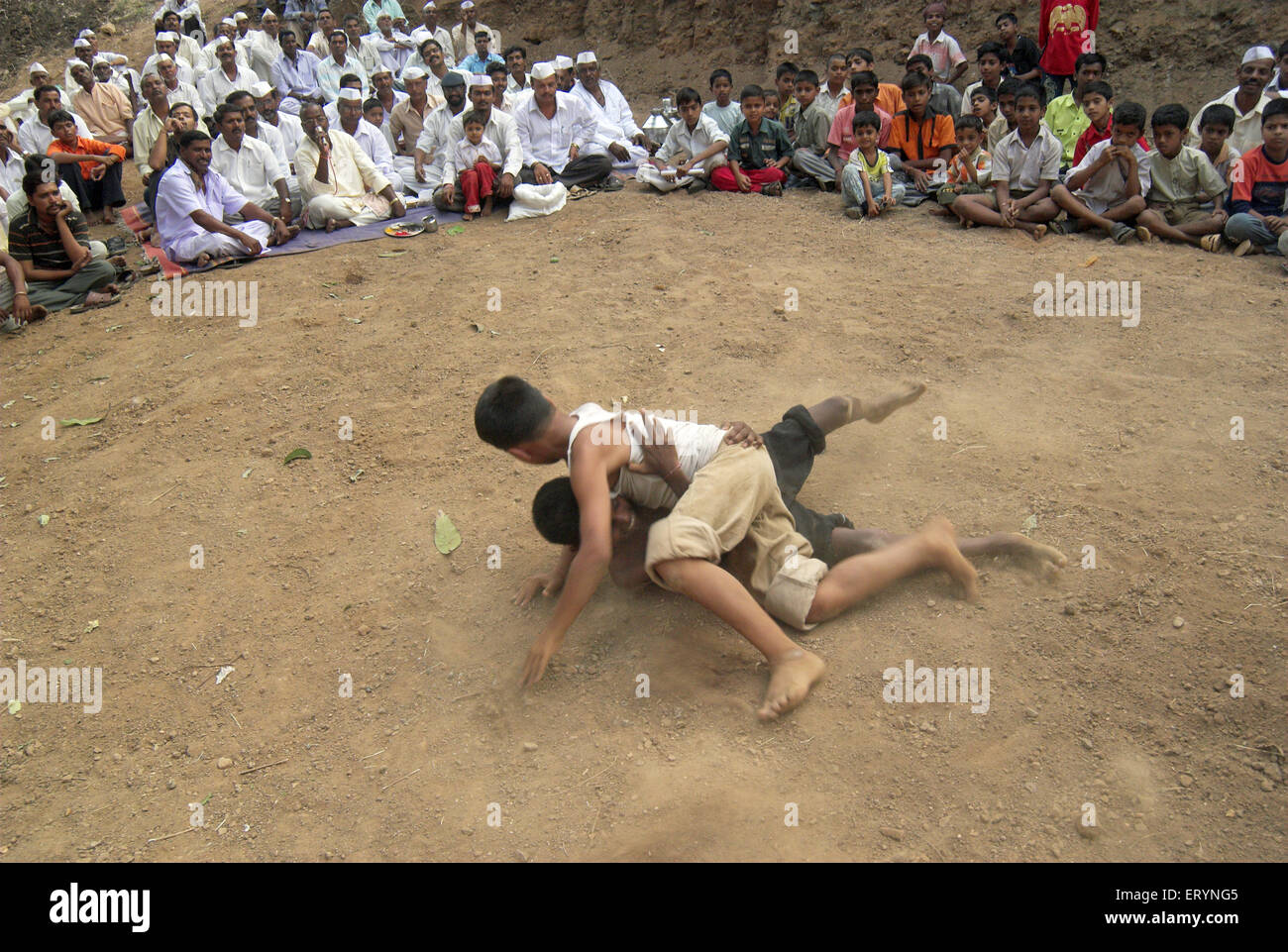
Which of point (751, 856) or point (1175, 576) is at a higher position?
point (1175, 576)

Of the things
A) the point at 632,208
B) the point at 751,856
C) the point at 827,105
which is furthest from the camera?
the point at 827,105

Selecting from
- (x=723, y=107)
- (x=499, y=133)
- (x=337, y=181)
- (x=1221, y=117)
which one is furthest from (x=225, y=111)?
(x=1221, y=117)

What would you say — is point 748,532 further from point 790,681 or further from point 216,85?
point 216,85

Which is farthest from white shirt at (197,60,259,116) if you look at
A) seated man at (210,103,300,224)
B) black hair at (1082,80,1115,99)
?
black hair at (1082,80,1115,99)

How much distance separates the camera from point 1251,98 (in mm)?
6266

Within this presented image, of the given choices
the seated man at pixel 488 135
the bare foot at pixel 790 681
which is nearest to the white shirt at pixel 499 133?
the seated man at pixel 488 135

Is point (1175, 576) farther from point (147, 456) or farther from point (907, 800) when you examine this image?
point (147, 456)

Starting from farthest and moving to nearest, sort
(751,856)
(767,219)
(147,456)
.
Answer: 1. (767,219)
2. (147,456)
3. (751,856)

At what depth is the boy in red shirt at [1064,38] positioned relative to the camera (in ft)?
25.0

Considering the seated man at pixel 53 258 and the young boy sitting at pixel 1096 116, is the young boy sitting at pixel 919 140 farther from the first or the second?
the seated man at pixel 53 258

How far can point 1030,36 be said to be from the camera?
8086 mm

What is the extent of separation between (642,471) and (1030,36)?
7.26m

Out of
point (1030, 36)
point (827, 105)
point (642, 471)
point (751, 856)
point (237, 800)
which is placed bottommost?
point (237, 800)

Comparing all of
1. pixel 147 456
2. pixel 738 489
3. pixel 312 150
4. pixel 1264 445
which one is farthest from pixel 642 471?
pixel 312 150
